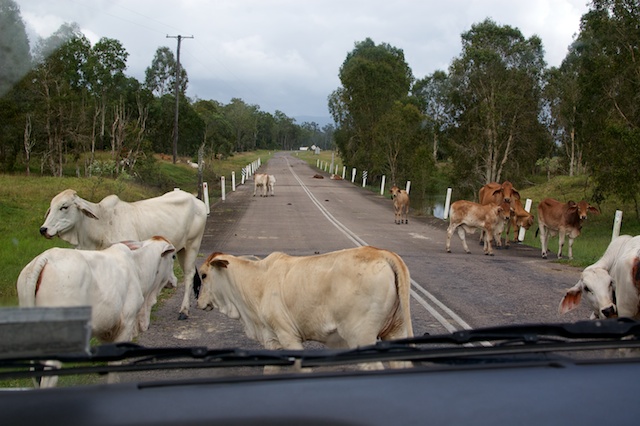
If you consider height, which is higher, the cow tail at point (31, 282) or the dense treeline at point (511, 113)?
the dense treeline at point (511, 113)

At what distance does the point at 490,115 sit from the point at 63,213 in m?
39.6

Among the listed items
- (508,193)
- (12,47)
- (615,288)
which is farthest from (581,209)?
(12,47)

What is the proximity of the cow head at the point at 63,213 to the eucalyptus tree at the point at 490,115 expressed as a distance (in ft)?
129

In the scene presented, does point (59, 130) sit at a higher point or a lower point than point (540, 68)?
lower

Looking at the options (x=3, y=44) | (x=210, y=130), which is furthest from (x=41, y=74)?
(x=210, y=130)

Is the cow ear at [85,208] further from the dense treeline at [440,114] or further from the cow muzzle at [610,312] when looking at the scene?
the dense treeline at [440,114]

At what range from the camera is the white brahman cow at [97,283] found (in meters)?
6.06

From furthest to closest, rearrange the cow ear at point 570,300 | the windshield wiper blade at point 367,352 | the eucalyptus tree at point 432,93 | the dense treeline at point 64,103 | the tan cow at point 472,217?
the eucalyptus tree at point 432,93
the dense treeline at point 64,103
the tan cow at point 472,217
the cow ear at point 570,300
the windshield wiper blade at point 367,352

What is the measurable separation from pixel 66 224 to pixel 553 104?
57259 millimetres

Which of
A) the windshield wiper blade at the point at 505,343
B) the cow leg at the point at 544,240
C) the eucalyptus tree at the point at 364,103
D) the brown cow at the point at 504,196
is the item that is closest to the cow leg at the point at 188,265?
the windshield wiper blade at the point at 505,343

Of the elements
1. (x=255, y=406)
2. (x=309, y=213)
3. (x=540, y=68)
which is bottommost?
(x=309, y=213)

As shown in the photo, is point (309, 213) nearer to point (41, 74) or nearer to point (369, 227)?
point (369, 227)

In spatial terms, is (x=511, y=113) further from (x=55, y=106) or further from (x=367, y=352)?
(x=367, y=352)

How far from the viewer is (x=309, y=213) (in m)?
29.8
